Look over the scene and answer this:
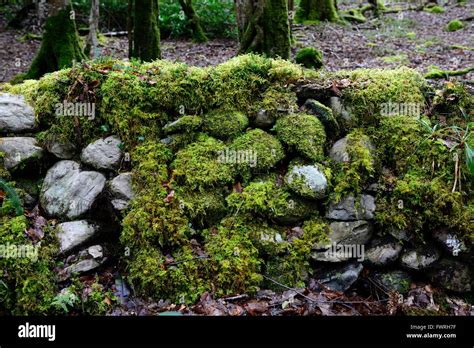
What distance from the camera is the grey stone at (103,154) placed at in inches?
182

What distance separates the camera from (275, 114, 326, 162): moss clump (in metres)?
4.57

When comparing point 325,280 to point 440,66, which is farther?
point 440,66

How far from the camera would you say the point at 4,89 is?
16.8ft

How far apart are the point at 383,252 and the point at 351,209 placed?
570 millimetres

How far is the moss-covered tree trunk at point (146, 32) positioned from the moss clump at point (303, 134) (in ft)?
13.9

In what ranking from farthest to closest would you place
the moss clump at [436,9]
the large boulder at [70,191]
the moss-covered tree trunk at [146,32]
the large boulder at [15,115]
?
the moss clump at [436,9] < the moss-covered tree trunk at [146,32] < the large boulder at [15,115] < the large boulder at [70,191]

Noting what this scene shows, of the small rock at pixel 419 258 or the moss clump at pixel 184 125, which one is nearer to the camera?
the small rock at pixel 419 258

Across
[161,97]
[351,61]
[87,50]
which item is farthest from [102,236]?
[351,61]

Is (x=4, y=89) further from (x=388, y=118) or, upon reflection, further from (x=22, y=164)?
(x=388, y=118)

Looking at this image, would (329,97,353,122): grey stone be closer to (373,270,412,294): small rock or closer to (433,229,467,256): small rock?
(433,229,467,256): small rock

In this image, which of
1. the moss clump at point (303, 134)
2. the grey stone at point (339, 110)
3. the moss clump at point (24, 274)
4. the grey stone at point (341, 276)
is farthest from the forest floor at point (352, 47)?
the moss clump at point (24, 274)

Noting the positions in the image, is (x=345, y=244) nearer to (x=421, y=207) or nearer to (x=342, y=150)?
(x=421, y=207)

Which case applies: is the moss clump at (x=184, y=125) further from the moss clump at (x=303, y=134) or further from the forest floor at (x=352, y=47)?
the forest floor at (x=352, y=47)

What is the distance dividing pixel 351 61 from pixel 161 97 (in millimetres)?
6509
